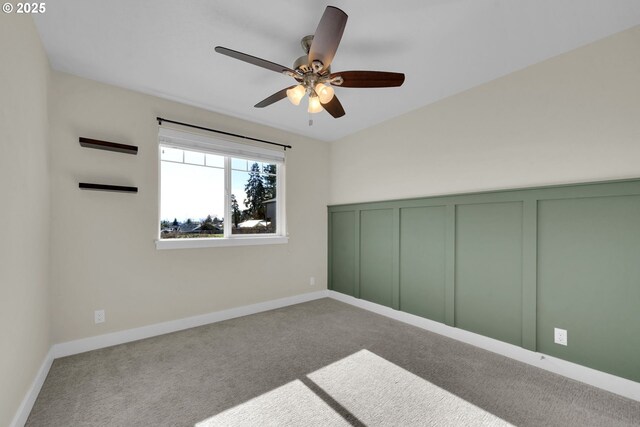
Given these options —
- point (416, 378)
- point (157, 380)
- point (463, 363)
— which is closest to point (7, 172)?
point (157, 380)

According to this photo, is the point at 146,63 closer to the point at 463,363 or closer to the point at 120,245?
the point at 120,245

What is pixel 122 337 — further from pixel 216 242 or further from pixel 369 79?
pixel 369 79

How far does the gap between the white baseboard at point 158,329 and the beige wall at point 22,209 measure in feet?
0.87

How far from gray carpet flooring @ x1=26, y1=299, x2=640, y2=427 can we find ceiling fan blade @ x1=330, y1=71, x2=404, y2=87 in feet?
7.22

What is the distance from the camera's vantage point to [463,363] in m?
2.29

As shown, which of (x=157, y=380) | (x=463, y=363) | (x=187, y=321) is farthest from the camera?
(x=187, y=321)

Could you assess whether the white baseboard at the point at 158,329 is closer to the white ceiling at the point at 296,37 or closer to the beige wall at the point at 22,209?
the beige wall at the point at 22,209

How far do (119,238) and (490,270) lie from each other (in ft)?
11.9

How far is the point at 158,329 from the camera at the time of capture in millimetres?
2861

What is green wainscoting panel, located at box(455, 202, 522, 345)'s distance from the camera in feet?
7.91

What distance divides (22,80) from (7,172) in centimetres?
68

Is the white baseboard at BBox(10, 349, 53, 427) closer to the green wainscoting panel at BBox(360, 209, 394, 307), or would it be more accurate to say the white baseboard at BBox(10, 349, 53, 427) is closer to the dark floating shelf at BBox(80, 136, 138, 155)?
the dark floating shelf at BBox(80, 136, 138, 155)

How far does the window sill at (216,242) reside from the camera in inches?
116

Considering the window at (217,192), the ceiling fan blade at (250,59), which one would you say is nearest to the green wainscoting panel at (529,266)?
the window at (217,192)
